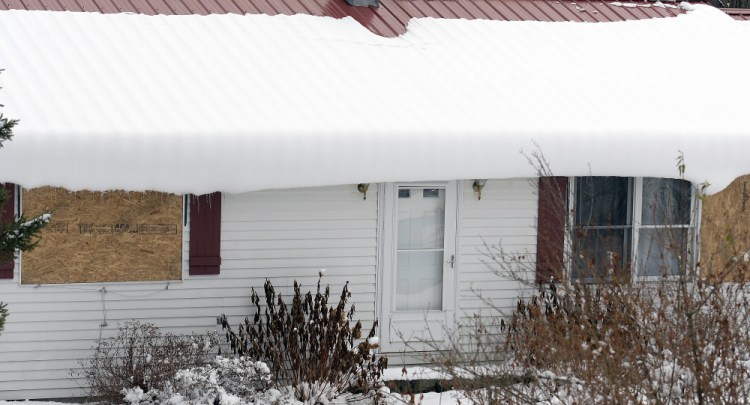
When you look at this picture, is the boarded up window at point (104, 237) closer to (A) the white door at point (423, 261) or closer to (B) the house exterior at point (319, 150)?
(B) the house exterior at point (319, 150)

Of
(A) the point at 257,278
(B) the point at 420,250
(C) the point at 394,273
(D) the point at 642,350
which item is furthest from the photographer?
(B) the point at 420,250

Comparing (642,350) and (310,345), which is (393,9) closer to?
(310,345)

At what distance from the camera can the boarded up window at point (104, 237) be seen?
1155cm

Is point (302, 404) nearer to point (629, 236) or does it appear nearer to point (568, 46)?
point (629, 236)

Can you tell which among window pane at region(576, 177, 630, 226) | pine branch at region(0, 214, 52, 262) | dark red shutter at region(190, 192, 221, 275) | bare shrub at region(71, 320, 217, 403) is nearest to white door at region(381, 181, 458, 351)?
window pane at region(576, 177, 630, 226)

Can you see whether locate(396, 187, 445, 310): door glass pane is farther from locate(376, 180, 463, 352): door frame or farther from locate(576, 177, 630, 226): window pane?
locate(576, 177, 630, 226): window pane

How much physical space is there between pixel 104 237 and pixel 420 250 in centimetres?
316

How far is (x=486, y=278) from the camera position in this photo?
1297 centimetres

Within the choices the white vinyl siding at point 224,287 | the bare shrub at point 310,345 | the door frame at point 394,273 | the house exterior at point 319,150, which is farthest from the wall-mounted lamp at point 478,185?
the bare shrub at point 310,345

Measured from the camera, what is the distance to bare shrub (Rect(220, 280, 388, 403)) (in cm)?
1144

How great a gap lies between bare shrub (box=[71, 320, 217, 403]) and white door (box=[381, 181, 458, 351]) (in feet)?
6.57

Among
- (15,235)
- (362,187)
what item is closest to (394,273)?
(362,187)

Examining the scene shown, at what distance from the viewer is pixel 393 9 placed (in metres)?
14.7

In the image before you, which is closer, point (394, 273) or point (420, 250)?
point (394, 273)
